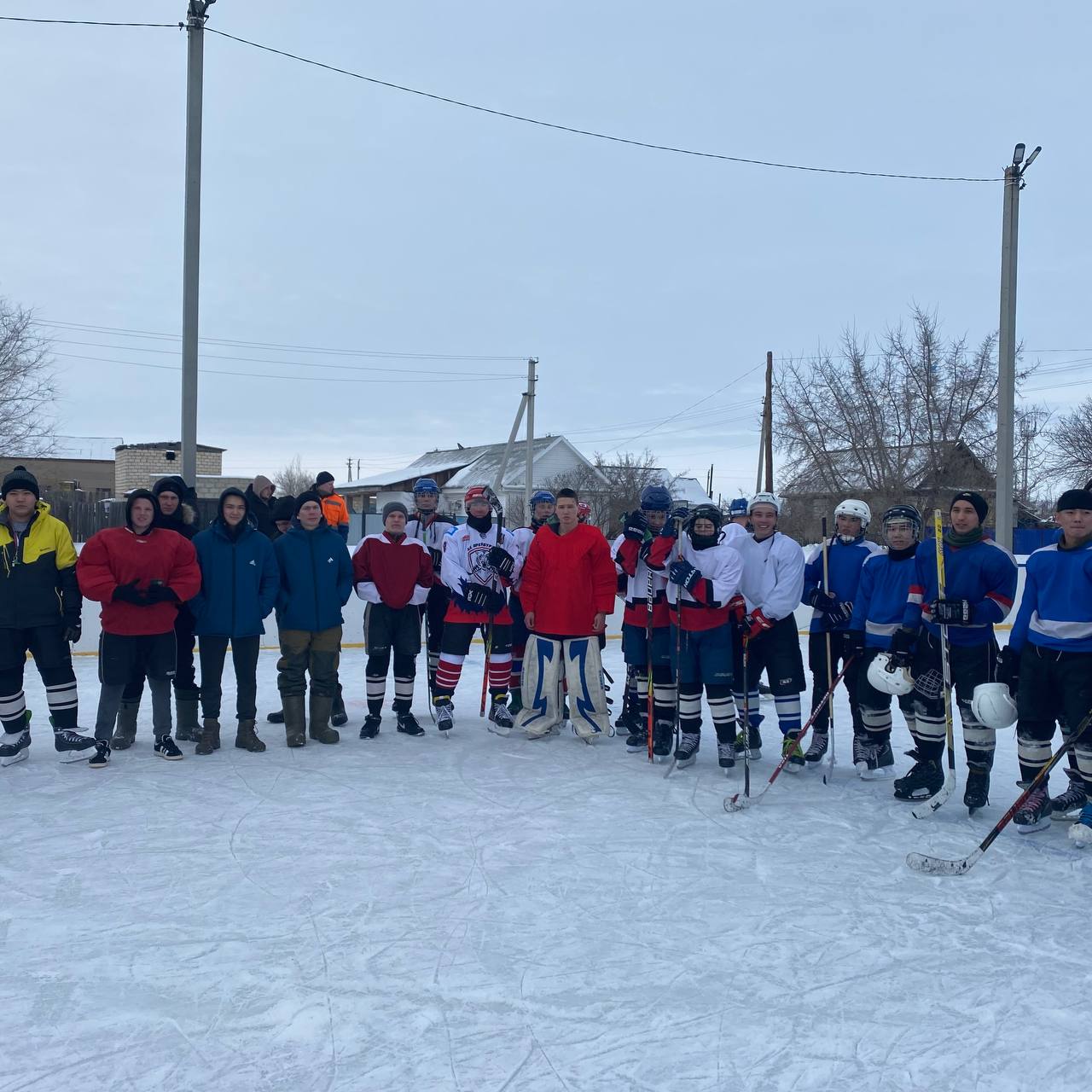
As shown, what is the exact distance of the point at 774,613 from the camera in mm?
4973

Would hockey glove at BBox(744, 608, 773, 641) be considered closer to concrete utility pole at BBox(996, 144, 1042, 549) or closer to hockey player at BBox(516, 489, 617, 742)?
hockey player at BBox(516, 489, 617, 742)

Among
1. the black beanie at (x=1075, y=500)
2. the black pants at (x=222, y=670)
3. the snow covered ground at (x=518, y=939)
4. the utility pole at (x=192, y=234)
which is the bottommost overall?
the snow covered ground at (x=518, y=939)

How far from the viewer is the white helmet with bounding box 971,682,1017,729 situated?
13.0ft

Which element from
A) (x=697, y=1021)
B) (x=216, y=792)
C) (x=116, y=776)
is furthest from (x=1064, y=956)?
(x=116, y=776)

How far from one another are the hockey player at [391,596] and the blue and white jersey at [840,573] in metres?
2.24

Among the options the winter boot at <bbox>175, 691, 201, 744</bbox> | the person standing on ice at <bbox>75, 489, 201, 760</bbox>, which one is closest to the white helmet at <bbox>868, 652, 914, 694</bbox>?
the person standing on ice at <bbox>75, 489, 201, 760</bbox>

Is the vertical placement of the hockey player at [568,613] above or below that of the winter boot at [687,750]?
above

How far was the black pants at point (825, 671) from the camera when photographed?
5086 millimetres

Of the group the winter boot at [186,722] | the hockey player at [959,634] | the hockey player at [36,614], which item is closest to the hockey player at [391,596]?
the winter boot at [186,722]

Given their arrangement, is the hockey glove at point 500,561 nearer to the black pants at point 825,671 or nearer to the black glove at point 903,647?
the black pants at point 825,671

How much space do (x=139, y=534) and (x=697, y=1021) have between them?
146 inches

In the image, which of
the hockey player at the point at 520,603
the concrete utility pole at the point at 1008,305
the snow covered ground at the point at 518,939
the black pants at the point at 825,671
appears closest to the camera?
the snow covered ground at the point at 518,939

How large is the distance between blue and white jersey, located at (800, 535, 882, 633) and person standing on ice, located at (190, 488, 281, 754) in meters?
2.94

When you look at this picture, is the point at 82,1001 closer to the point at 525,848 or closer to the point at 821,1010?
the point at 525,848
